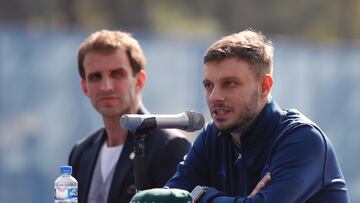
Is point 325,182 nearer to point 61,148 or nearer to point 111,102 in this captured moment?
point 111,102

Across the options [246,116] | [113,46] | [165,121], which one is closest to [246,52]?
[246,116]

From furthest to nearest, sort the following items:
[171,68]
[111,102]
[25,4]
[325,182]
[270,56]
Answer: [25,4], [171,68], [111,102], [270,56], [325,182]

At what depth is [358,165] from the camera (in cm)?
1130

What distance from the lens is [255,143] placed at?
13.8 ft

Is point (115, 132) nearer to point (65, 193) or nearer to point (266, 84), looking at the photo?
point (65, 193)

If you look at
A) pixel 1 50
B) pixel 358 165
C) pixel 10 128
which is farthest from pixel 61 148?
pixel 358 165

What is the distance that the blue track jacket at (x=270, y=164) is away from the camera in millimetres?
3982

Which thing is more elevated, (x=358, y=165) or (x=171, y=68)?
(x=171, y=68)

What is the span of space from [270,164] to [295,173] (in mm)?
164

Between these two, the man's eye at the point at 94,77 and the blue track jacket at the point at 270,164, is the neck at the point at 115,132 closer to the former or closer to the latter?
the man's eye at the point at 94,77

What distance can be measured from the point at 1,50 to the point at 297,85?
3.75 metres

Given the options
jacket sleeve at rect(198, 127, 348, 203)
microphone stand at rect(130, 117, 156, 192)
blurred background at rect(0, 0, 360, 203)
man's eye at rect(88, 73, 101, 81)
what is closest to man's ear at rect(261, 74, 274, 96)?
jacket sleeve at rect(198, 127, 348, 203)

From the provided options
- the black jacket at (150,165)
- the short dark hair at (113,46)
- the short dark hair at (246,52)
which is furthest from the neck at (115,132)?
the short dark hair at (246,52)

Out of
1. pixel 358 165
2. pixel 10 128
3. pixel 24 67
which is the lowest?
pixel 358 165
